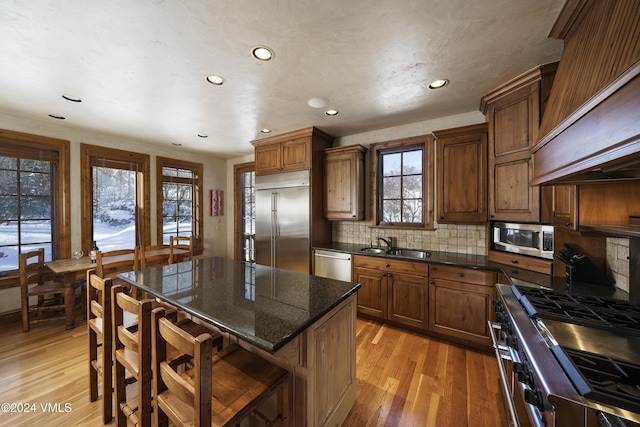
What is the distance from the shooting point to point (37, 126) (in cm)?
307

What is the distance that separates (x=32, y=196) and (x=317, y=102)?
3950mm

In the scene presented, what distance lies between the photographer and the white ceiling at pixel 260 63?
135cm

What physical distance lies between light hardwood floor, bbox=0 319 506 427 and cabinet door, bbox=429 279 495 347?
0.16 m

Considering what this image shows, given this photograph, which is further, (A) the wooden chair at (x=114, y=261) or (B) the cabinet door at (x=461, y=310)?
(A) the wooden chair at (x=114, y=261)

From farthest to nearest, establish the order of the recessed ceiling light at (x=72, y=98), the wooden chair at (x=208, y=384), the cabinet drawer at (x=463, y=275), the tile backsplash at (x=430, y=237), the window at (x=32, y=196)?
the window at (x=32, y=196)
the tile backsplash at (x=430, y=237)
the recessed ceiling light at (x=72, y=98)
the cabinet drawer at (x=463, y=275)
the wooden chair at (x=208, y=384)

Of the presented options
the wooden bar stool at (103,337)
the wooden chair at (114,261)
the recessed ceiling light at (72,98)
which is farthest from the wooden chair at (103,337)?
the recessed ceiling light at (72,98)

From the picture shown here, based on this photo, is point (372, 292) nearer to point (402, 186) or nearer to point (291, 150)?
point (402, 186)

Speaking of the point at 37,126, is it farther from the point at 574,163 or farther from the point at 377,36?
the point at 574,163

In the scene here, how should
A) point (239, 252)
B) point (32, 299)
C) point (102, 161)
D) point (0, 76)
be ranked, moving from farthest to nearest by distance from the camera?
point (239, 252) → point (102, 161) → point (32, 299) → point (0, 76)

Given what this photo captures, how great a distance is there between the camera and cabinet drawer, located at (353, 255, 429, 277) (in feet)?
8.36

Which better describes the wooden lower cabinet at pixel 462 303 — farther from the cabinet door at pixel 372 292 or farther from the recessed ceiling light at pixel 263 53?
the recessed ceiling light at pixel 263 53

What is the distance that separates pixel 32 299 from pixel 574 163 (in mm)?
5389

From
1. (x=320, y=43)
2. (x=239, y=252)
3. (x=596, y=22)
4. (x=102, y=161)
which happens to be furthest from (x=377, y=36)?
(x=239, y=252)

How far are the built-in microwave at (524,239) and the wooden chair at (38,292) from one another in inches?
192
